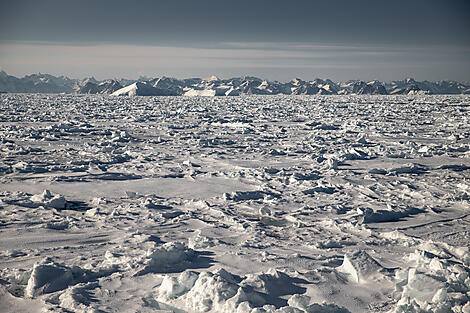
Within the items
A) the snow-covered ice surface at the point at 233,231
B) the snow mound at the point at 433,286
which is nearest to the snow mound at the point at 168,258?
the snow-covered ice surface at the point at 233,231

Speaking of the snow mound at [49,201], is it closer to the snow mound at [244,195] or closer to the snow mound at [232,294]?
the snow mound at [244,195]

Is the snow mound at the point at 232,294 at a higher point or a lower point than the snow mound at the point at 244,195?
higher

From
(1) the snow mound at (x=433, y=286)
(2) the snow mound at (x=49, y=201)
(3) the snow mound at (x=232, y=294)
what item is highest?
(1) the snow mound at (x=433, y=286)

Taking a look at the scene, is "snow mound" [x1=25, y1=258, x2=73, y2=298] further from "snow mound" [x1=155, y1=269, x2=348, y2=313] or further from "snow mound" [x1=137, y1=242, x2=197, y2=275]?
"snow mound" [x1=155, y1=269, x2=348, y2=313]

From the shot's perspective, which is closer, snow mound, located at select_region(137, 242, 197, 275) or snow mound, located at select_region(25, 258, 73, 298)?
snow mound, located at select_region(25, 258, 73, 298)

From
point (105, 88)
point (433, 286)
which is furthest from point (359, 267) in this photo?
point (105, 88)

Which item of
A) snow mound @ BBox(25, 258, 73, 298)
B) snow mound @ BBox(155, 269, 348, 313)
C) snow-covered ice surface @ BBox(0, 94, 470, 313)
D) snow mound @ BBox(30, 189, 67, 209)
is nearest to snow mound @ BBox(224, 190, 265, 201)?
snow-covered ice surface @ BBox(0, 94, 470, 313)

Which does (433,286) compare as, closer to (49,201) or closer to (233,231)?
(233,231)

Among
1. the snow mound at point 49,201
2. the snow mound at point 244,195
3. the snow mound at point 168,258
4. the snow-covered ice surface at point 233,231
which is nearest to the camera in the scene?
the snow-covered ice surface at point 233,231

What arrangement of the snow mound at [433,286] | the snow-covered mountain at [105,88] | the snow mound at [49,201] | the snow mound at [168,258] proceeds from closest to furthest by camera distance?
the snow mound at [433,286] < the snow mound at [168,258] < the snow mound at [49,201] < the snow-covered mountain at [105,88]
